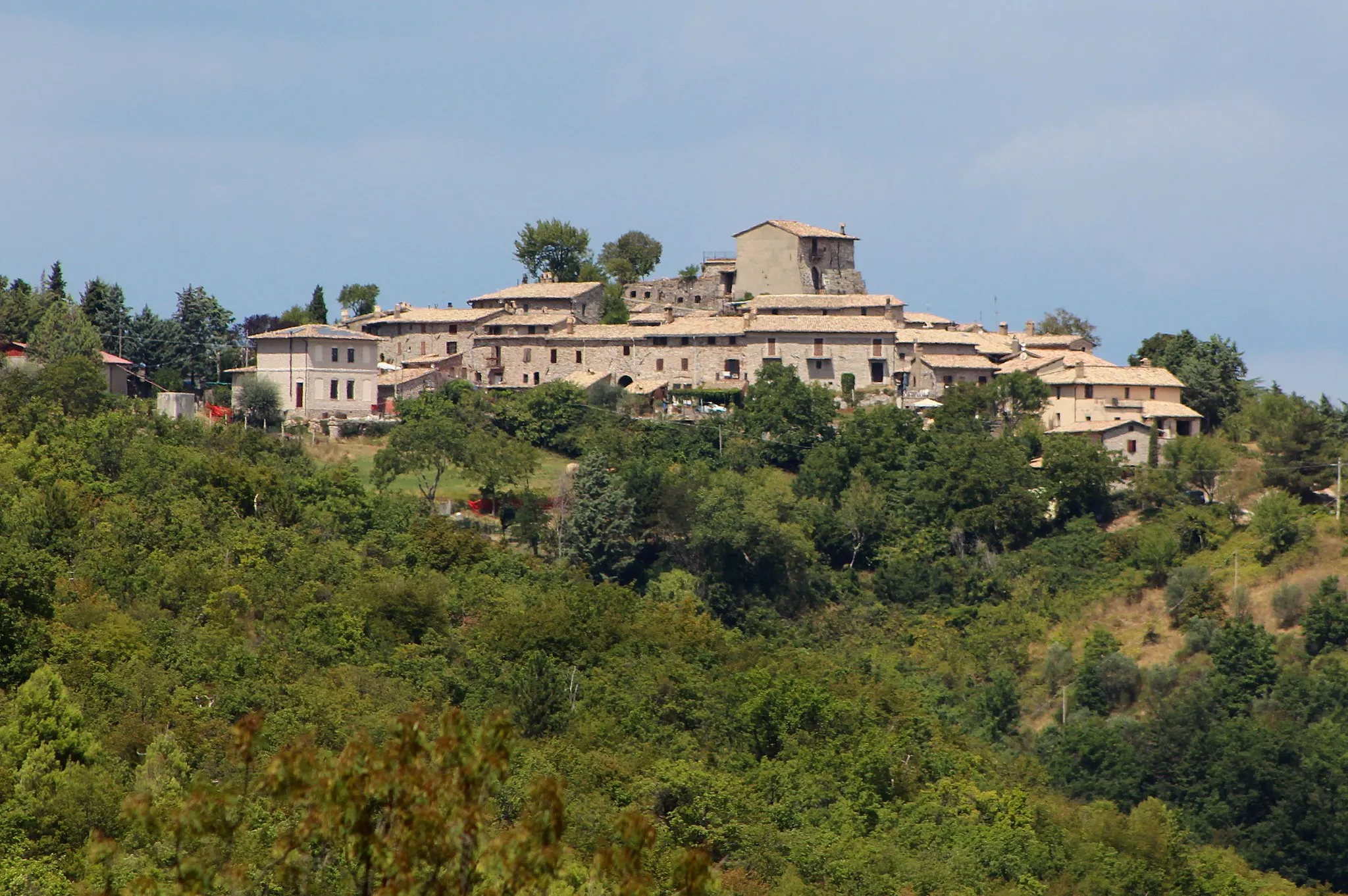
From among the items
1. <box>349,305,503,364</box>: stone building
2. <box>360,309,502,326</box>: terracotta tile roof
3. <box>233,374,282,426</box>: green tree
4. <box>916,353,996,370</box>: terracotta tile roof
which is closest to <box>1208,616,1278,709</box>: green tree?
<box>916,353,996,370</box>: terracotta tile roof

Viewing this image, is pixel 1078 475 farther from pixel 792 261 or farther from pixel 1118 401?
pixel 792 261

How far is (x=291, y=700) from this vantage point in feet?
138

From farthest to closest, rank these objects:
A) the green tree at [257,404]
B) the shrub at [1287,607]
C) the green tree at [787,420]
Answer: the green tree at [787,420] < the green tree at [257,404] < the shrub at [1287,607]

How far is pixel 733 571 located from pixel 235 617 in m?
21.4

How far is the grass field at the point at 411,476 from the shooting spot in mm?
67562

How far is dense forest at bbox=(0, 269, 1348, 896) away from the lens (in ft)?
130

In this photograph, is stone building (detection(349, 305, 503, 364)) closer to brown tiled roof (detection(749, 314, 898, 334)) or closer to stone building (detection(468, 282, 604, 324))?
stone building (detection(468, 282, 604, 324))

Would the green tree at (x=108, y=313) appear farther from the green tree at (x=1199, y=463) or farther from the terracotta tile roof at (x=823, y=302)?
the green tree at (x=1199, y=463)

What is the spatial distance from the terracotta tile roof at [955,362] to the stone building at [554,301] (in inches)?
544

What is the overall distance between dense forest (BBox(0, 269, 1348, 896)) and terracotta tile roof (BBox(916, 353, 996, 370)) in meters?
3.68

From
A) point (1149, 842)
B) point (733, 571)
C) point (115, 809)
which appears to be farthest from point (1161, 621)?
point (115, 809)

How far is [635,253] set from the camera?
98562mm

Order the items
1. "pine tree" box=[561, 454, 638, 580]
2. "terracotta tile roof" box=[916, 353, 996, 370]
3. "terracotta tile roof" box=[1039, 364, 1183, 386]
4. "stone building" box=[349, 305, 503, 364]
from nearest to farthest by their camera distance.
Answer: "pine tree" box=[561, 454, 638, 580], "terracotta tile roof" box=[1039, 364, 1183, 386], "terracotta tile roof" box=[916, 353, 996, 370], "stone building" box=[349, 305, 503, 364]

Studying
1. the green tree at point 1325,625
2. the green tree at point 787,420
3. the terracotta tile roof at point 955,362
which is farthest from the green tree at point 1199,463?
the green tree at point 787,420
